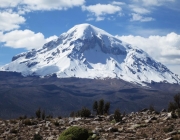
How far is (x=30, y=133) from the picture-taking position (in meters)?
20.1

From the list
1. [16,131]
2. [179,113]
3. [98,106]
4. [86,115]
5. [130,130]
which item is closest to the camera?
[130,130]

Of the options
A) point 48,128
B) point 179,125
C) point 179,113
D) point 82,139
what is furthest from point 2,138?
point 179,113

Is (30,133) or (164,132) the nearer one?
(164,132)

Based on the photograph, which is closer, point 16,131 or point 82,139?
point 82,139

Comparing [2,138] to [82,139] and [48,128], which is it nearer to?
[48,128]

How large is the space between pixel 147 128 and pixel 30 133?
720 cm

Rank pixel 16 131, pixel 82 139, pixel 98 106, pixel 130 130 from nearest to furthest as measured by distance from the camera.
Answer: pixel 82 139 < pixel 130 130 < pixel 16 131 < pixel 98 106

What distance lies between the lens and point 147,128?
19.3 metres

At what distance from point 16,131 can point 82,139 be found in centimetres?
642

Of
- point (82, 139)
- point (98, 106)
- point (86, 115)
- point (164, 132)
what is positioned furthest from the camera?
point (98, 106)

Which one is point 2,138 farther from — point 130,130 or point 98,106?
point 98,106

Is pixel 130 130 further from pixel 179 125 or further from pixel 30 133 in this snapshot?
pixel 30 133

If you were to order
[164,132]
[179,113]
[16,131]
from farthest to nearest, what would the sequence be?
[179,113]
[16,131]
[164,132]

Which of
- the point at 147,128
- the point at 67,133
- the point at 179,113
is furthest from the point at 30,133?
the point at 179,113
